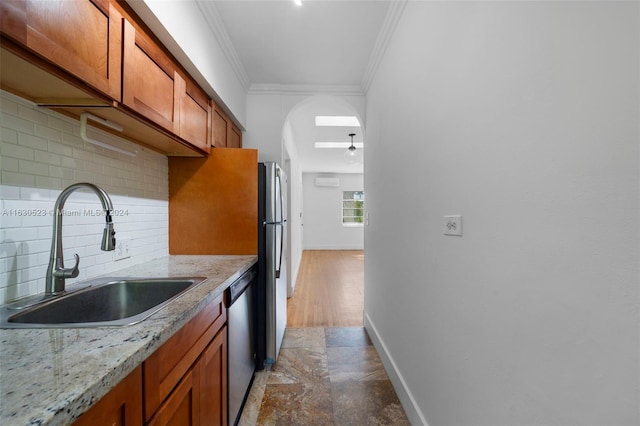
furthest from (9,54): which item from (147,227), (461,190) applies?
(461,190)

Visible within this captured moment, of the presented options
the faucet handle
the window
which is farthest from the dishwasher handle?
the window

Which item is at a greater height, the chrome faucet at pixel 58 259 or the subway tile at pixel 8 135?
the subway tile at pixel 8 135

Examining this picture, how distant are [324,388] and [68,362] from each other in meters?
1.63

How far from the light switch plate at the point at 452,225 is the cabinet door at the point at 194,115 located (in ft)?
4.79

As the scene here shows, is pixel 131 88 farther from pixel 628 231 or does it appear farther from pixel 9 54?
pixel 628 231

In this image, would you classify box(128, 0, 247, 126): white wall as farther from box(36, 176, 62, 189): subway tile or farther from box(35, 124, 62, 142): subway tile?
box(36, 176, 62, 189): subway tile

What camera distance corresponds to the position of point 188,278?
1332 mm

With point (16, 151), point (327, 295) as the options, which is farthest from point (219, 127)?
point (327, 295)

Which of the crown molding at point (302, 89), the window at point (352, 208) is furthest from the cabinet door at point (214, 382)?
the window at point (352, 208)

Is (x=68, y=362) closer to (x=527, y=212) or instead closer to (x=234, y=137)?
(x=527, y=212)

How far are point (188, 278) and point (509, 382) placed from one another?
135 cm

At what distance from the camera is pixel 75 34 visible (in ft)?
2.77

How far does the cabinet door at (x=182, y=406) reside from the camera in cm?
80

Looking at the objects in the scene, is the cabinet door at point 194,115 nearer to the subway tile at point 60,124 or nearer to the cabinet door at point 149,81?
the cabinet door at point 149,81
